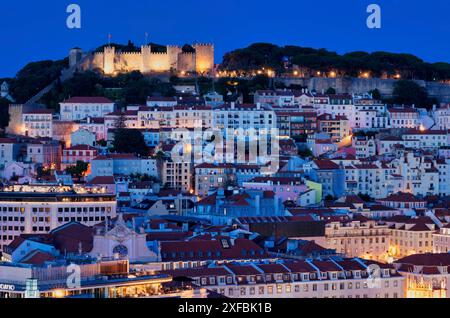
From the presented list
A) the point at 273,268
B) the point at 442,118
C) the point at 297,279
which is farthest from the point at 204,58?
the point at 297,279

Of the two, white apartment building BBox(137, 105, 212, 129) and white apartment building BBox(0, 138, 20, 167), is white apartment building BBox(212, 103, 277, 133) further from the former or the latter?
white apartment building BBox(0, 138, 20, 167)

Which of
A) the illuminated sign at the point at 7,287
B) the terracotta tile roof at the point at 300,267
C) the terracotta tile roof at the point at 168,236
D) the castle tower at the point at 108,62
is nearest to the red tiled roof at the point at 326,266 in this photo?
the terracotta tile roof at the point at 300,267

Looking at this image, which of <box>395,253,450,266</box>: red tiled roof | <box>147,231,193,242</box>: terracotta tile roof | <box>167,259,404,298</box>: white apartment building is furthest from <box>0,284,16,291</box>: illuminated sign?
<box>395,253,450,266</box>: red tiled roof

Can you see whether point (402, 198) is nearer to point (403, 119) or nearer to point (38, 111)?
point (403, 119)

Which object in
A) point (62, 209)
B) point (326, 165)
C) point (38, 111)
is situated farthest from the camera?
point (38, 111)

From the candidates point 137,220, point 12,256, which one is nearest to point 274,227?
point 137,220

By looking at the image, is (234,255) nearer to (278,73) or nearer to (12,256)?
(12,256)
